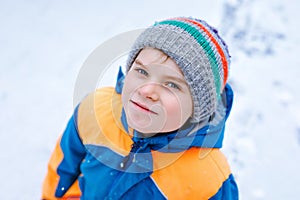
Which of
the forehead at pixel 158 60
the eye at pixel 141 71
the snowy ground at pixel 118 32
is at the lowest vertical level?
the snowy ground at pixel 118 32

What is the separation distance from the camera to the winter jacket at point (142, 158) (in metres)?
1.03

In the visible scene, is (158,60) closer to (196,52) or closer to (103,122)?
(196,52)

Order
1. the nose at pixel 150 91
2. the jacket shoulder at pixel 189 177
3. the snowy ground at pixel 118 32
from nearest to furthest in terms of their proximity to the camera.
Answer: the nose at pixel 150 91, the jacket shoulder at pixel 189 177, the snowy ground at pixel 118 32

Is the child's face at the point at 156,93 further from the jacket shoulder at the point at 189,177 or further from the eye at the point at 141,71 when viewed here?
the jacket shoulder at the point at 189,177

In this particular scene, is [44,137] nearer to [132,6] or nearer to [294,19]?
[132,6]

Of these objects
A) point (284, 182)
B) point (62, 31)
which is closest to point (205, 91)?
point (284, 182)

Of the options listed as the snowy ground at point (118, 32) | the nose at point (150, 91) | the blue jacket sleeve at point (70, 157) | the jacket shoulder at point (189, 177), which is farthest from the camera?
the snowy ground at point (118, 32)

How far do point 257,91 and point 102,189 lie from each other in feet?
4.35

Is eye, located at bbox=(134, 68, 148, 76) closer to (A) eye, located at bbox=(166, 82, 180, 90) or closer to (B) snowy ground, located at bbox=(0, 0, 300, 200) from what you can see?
Answer: (A) eye, located at bbox=(166, 82, 180, 90)

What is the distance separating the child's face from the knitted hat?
0.07 feet

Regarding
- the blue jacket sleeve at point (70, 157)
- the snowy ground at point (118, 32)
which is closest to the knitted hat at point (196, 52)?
the blue jacket sleeve at point (70, 157)

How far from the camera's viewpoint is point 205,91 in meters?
0.95

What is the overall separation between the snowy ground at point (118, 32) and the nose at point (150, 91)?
100 cm

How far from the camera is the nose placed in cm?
90
